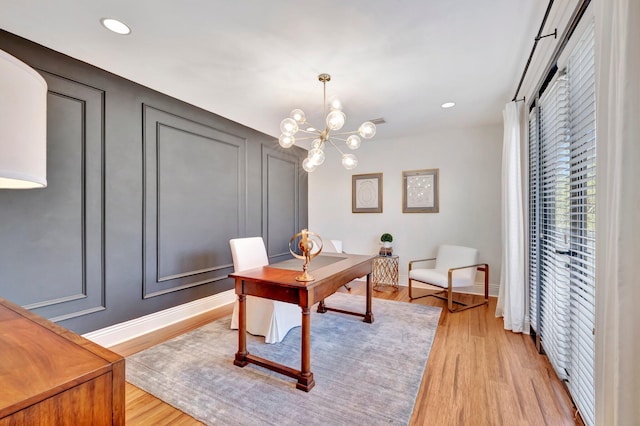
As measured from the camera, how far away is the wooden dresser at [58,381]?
57 centimetres

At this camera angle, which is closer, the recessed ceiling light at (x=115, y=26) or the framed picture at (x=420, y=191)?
the recessed ceiling light at (x=115, y=26)

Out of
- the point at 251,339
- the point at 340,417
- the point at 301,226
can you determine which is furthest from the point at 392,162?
the point at 340,417

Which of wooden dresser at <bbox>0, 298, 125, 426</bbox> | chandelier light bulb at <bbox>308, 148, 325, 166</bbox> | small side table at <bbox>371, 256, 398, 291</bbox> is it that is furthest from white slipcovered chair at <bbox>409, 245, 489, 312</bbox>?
wooden dresser at <bbox>0, 298, 125, 426</bbox>

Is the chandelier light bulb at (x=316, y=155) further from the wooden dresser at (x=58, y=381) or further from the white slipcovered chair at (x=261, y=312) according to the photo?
the wooden dresser at (x=58, y=381)

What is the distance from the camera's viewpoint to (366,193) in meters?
5.11

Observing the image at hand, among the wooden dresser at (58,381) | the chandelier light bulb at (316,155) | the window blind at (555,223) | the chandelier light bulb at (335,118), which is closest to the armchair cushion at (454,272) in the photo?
the window blind at (555,223)

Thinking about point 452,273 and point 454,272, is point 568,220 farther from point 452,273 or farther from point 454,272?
point 454,272

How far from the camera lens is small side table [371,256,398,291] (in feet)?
14.9

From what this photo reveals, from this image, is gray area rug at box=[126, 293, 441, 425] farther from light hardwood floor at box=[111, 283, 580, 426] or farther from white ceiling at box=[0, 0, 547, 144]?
white ceiling at box=[0, 0, 547, 144]

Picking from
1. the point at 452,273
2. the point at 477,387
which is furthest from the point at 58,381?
the point at 452,273

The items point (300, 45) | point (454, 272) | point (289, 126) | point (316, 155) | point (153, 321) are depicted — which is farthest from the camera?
point (454, 272)

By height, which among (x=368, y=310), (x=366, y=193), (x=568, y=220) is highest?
(x=366, y=193)

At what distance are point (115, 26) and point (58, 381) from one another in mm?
2271

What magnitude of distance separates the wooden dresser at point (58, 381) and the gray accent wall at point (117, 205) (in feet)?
6.16
